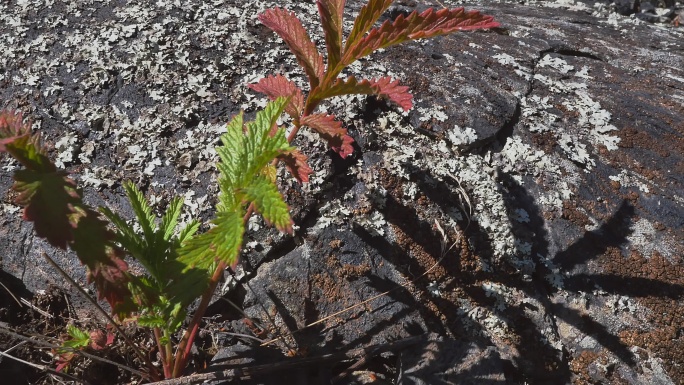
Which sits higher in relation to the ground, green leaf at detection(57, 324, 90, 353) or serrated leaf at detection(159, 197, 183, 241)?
serrated leaf at detection(159, 197, 183, 241)

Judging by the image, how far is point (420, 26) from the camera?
5.04 ft

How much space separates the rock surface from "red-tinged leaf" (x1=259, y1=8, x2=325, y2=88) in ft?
1.41

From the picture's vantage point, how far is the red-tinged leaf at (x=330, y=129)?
166 cm

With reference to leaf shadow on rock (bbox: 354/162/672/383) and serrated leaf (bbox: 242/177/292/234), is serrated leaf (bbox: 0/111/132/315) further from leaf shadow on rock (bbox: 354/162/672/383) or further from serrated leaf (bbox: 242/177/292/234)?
leaf shadow on rock (bbox: 354/162/672/383)

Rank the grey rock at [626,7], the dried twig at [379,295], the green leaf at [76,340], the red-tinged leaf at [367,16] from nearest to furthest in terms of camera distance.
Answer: the red-tinged leaf at [367,16] < the green leaf at [76,340] < the dried twig at [379,295] < the grey rock at [626,7]

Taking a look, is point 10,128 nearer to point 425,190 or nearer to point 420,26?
point 420,26

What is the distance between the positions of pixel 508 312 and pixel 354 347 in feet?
1.83

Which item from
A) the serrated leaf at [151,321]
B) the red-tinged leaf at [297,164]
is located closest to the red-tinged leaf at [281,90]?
the red-tinged leaf at [297,164]

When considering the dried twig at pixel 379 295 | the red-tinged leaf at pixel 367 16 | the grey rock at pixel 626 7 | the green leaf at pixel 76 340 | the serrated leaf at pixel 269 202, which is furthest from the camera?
the grey rock at pixel 626 7

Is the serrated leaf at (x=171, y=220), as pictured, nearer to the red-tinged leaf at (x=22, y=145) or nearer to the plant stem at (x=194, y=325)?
the plant stem at (x=194, y=325)

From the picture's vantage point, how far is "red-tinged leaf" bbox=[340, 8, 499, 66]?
4.96ft

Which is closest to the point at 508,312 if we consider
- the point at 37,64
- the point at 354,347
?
the point at 354,347

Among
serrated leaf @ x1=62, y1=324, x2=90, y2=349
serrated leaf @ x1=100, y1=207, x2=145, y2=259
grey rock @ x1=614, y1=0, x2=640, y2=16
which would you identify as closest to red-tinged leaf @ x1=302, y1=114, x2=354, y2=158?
serrated leaf @ x1=100, y1=207, x2=145, y2=259

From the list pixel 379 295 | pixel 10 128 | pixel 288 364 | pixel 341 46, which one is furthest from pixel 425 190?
pixel 10 128
